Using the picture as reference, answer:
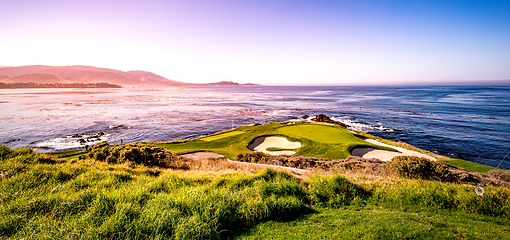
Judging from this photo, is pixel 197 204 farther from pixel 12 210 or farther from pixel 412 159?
pixel 412 159

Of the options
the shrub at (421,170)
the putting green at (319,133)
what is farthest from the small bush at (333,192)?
the putting green at (319,133)

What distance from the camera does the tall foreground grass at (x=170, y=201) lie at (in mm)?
3867

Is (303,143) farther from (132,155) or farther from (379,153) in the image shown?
(132,155)

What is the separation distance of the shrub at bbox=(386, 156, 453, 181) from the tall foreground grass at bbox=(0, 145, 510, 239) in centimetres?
320

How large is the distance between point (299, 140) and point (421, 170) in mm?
12397

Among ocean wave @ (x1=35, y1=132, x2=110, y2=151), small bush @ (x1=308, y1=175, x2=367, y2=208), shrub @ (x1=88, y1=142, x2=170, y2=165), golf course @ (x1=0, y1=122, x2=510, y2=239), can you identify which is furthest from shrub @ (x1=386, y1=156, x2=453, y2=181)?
ocean wave @ (x1=35, y1=132, x2=110, y2=151)

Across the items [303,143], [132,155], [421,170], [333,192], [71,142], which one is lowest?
[71,142]

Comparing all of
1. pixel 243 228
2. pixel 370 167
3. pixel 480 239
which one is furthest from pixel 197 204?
pixel 370 167

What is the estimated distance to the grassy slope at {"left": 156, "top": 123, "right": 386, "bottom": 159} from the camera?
18422 mm

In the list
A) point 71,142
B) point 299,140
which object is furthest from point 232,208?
Answer: point 71,142

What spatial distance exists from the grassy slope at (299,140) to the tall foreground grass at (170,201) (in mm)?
10641

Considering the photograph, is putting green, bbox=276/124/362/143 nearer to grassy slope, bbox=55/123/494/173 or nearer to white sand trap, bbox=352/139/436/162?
grassy slope, bbox=55/123/494/173

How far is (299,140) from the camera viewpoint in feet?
71.6

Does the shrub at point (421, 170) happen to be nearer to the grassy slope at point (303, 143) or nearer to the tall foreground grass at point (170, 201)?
the tall foreground grass at point (170, 201)
